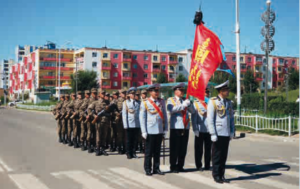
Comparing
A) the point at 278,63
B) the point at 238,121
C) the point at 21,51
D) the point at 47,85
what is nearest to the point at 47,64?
the point at 47,85

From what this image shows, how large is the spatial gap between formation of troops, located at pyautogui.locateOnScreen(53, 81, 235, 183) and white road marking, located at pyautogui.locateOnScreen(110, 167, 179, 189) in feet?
0.84

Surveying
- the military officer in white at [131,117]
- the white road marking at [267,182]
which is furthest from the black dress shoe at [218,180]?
the military officer in white at [131,117]

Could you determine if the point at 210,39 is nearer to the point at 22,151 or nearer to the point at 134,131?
the point at 134,131

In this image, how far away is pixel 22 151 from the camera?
10.8m

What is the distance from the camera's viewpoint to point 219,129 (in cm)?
657

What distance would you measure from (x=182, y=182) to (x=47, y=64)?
281 feet

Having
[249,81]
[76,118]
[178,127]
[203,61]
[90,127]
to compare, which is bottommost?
[90,127]

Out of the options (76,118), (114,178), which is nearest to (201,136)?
(114,178)

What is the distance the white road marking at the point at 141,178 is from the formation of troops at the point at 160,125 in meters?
0.26

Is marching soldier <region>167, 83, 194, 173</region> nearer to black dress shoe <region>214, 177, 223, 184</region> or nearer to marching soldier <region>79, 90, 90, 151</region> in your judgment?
black dress shoe <region>214, 177, 223, 184</region>

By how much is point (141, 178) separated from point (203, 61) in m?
2.80

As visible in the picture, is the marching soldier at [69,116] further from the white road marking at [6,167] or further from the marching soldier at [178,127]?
the marching soldier at [178,127]

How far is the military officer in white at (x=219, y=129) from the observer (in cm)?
655

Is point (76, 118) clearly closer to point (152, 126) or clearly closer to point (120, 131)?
point (120, 131)
